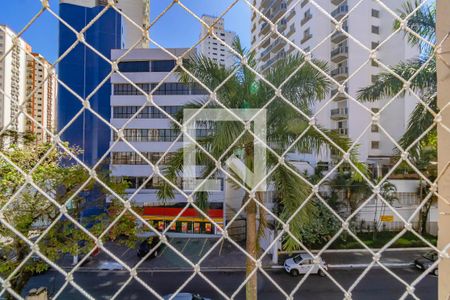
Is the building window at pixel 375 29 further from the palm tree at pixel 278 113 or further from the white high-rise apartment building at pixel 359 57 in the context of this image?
the palm tree at pixel 278 113

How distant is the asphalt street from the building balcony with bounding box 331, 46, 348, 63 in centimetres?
973

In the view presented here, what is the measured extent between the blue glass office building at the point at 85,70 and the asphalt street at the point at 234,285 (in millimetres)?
3181

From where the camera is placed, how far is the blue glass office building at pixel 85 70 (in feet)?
27.1

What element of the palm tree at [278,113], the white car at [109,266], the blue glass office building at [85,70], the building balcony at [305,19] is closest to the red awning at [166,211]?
the white car at [109,266]

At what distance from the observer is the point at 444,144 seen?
0.74 m

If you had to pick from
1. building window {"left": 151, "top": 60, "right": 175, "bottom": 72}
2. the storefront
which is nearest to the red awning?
the storefront

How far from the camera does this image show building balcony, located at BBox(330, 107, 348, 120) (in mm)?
12836

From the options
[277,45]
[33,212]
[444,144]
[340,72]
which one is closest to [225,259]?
[33,212]

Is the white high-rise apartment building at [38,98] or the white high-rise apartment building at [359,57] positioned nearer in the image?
the white high-rise apartment building at [38,98]

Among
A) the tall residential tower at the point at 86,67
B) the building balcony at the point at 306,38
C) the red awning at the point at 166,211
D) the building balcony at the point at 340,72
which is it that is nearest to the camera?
the tall residential tower at the point at 86,67

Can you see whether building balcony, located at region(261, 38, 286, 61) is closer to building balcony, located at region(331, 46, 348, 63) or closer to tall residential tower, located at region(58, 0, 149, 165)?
building balcony, located at region(331, 46, 348, 63)

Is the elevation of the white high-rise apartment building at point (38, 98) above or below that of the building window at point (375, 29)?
below

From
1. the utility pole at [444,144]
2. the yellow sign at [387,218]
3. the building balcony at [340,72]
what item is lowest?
the yellow sign at [387,218]

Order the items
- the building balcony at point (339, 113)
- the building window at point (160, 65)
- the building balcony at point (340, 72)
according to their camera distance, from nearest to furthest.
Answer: the building window at point (160, 65)
the building balcony at point (339, 113)
the building balcony at point (340, 72)
